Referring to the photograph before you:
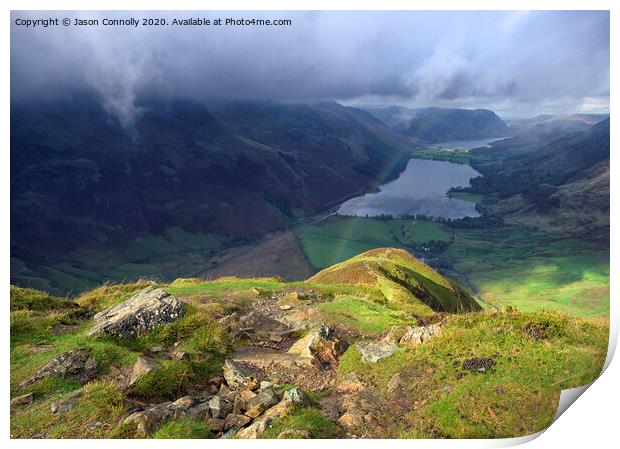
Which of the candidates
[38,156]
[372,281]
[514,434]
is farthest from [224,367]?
[38,156]

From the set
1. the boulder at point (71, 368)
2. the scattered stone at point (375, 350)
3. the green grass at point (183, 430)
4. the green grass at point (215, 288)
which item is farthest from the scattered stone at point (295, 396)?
the green grass at point (215, 288)

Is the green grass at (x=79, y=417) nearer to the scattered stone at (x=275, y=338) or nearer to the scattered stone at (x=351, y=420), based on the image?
the scattered stone at (x=351, y=420)

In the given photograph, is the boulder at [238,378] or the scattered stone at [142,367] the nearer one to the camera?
the scattered stone at [142,367]

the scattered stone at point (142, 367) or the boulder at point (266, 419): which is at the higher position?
the scattered stone at point (142, 367)

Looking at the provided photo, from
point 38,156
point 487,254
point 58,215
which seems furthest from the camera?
point 38,156
